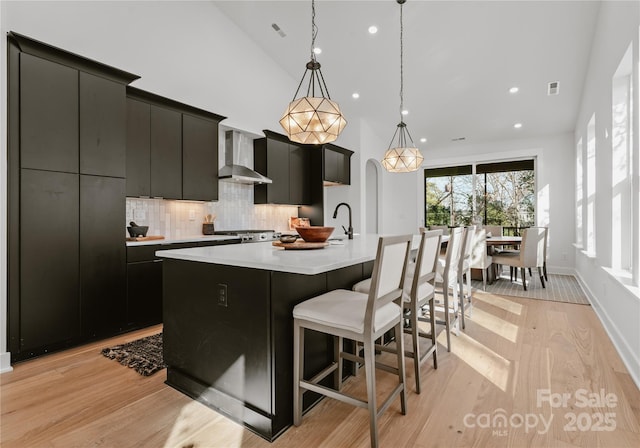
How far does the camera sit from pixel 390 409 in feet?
6.03

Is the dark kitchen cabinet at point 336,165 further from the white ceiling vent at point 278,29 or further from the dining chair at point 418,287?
the dining chair at point 418,287

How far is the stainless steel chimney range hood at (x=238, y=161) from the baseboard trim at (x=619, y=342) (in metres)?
4.23

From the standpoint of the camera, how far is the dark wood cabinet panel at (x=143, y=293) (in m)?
3.12

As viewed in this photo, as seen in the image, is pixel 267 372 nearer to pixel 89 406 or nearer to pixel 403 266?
pixel 403 266

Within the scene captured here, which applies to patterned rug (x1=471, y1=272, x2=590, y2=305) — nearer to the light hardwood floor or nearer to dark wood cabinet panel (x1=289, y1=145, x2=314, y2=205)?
the light hardwood floor

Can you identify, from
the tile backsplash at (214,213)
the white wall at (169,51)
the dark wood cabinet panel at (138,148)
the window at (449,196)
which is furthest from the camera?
the window at (449,196)

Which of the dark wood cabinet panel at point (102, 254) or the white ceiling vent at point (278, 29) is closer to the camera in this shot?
the dark wood cabinet panel at point (102, 254)

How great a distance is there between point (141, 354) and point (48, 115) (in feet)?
6.77

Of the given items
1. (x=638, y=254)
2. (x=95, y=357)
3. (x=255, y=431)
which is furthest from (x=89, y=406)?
(x=638, y=254)

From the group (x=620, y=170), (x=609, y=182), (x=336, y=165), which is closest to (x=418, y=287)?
(x=620, y=170)

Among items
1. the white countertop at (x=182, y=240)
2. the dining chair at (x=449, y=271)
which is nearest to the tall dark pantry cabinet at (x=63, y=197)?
the white countertop at (x=182, y=240)

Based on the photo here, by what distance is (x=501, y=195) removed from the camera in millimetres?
7027

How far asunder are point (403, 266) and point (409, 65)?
4.27m

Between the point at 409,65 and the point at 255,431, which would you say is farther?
the point at 409,65
